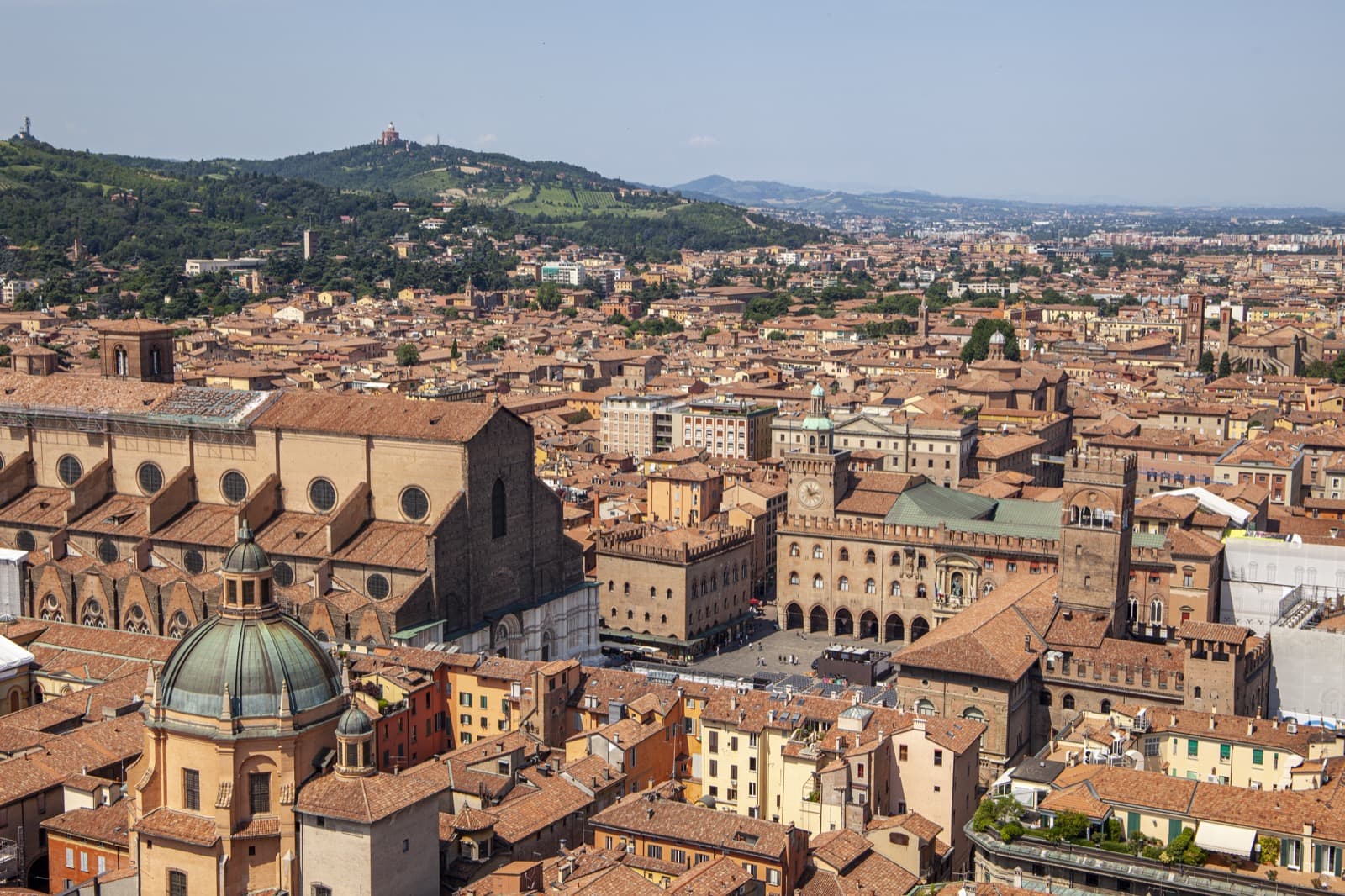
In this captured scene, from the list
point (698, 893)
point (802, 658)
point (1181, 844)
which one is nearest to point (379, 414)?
point (802, 658)

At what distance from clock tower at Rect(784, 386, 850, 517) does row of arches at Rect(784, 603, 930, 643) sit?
151 inches

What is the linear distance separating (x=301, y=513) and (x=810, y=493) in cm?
2078

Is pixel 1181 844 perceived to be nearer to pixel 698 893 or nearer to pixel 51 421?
pixel 698 893

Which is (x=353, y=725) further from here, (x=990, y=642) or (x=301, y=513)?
(x=301, y=513)

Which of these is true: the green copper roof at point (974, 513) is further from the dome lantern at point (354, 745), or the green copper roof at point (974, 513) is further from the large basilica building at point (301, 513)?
the dome lantern at point (354, 745)

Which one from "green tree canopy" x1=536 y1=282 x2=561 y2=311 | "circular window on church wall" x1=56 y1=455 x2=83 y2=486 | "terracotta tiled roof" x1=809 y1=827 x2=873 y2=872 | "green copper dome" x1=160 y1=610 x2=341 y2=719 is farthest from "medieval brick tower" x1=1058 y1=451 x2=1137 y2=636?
"green tree canopy" x1=536 y1=282 x2=561 y2=311

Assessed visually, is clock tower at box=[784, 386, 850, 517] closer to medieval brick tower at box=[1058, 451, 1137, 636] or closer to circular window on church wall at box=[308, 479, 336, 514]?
medieval brick tower at box=[1058, 451, 1137, 636]

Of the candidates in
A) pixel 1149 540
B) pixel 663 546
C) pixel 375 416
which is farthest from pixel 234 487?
pixel 1149 540

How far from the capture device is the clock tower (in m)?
64.1

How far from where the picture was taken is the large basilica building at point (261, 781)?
29516 millimetres

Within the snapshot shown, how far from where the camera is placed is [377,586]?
49312 millimetres

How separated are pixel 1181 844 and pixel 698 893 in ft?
29.9

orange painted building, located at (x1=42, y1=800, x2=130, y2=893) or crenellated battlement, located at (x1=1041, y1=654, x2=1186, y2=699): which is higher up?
crenellated battlement, located at (x1=1041, y1=654, x2=1186, y2=699)

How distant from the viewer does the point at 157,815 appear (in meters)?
30.8
